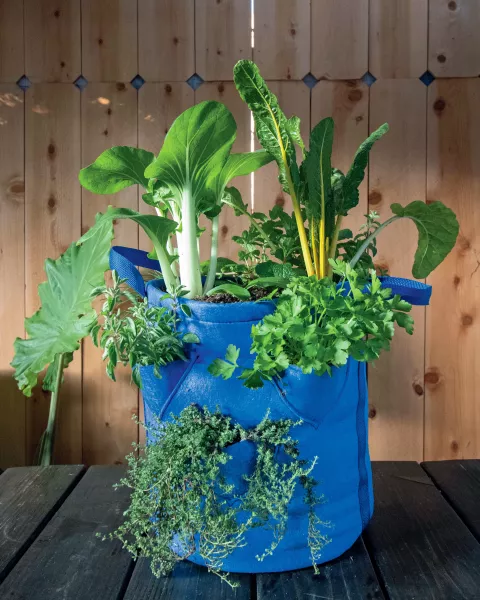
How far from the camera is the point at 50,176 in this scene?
2.01m

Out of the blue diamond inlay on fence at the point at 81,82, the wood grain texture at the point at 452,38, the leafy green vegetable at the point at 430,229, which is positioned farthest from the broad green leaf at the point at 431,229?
the blue diamond inlay on fence at the point at 81,82

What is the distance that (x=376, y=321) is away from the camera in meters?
0.65

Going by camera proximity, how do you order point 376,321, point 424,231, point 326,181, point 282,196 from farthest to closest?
point 282,196
point 424,231
point 326,181
point 376,321

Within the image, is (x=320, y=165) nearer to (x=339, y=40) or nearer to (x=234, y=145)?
(x=234, y=145)

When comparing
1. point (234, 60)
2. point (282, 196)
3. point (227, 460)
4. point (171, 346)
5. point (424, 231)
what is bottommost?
point (227, 460)

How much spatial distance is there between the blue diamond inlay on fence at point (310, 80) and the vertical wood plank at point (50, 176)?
697 millimetres

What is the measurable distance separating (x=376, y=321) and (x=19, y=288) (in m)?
1.62

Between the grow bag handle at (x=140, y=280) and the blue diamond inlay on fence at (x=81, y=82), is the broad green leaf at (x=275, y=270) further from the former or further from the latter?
the blue diamond inlay on fence at (x=81, y=82)

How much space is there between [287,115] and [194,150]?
1.32 metres

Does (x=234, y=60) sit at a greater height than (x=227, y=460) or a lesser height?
greater

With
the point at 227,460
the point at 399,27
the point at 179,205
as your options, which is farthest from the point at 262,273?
the point at 399,27

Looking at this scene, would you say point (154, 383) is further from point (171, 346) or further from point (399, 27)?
point (399, 27)

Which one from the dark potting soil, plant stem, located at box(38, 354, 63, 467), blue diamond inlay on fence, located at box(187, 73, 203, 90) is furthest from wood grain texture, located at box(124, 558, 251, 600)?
blue diamond inlay on fence, located at box(187, 73, 203, 90)

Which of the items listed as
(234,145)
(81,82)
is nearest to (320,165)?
(234,145)
